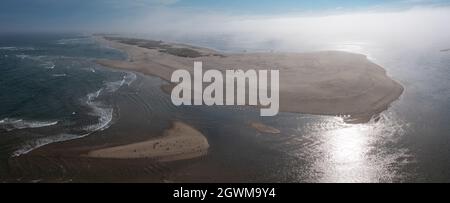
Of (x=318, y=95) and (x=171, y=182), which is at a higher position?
(x=318, y=95)

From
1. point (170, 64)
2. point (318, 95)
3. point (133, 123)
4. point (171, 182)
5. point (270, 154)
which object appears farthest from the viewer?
point (170, 64)

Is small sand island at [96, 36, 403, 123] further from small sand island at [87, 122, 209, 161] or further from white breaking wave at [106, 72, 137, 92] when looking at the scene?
small sand island at [87, 122, 209, 161]

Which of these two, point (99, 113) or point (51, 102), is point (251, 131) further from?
point (51, 102)

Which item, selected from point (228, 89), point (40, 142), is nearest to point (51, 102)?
point (40, 142)

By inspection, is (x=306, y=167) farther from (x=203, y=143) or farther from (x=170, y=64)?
(x=170, y=64)

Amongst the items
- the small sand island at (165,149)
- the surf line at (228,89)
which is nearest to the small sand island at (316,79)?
the surf line at (228,89)

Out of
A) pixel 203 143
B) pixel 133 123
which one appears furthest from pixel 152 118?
pixel 203 143
